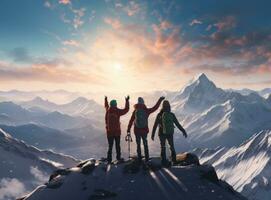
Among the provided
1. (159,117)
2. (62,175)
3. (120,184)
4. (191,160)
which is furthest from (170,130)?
(62,175)

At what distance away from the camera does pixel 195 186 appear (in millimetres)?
26156

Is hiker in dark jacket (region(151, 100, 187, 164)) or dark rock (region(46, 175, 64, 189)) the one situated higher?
hiker in dark jacket (region(151, 100, 187, 164))

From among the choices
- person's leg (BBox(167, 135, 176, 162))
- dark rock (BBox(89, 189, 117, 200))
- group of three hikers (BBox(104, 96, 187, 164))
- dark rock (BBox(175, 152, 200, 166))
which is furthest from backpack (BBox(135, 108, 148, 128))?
dark rock (BBox(89, 189, 117, 200))

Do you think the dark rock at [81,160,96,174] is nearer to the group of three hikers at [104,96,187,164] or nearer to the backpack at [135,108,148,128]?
the group of three hikers at [104,96,187,164]

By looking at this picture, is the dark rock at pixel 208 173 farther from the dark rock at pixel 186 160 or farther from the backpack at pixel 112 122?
the backpack at pixel 112 122

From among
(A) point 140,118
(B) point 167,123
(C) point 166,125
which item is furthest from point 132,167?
(B) point 167,123

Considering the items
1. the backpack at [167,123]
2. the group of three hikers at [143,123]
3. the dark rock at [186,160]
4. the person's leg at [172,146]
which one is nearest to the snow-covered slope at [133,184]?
the person's leg at [172,146]

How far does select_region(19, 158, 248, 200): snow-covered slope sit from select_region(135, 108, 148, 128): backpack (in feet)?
9.27

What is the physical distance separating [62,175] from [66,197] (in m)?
3.22

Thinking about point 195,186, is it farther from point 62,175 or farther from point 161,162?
point 62,175

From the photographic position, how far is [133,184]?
26.5m

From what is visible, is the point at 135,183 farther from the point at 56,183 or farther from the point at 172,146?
the point at 56,183

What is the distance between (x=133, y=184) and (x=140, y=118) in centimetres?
Result: 530

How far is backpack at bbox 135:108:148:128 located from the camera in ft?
97.2
